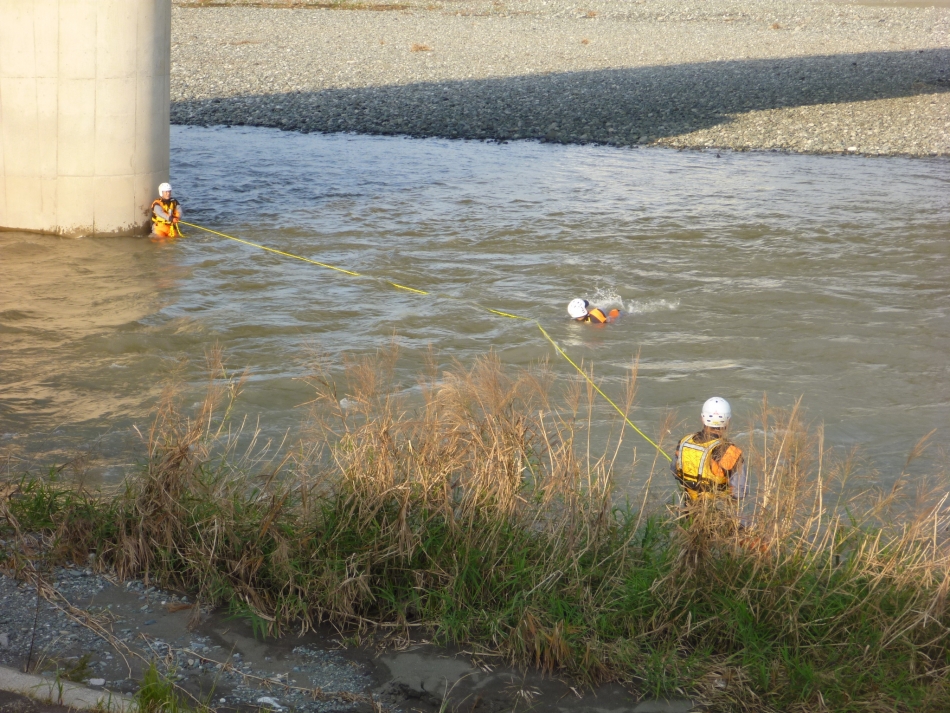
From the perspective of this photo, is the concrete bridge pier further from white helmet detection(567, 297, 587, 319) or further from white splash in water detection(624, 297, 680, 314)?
white splash in water detection(624, 297, 680, 314)

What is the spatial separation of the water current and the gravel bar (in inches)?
135

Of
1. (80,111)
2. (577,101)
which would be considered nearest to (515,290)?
(80,111)

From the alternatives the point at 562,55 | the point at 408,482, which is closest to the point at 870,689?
the point at 408,482

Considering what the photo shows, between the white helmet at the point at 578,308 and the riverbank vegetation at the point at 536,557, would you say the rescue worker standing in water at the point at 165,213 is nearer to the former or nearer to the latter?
the white helmet at the point at 578,308

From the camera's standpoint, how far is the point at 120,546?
17.8 ft

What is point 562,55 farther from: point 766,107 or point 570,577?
point 570,577

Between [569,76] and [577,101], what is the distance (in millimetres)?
3589

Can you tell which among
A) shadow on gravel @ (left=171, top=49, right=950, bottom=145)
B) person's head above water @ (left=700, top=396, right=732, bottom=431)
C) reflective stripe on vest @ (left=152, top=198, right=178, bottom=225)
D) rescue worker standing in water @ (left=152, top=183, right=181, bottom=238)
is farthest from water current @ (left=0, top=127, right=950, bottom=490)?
shadow on gravel @ (left=171, top=49, right=950, bottom=145)

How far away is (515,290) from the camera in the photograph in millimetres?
12797

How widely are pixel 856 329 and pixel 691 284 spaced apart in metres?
2.27

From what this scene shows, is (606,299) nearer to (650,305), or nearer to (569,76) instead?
(650,305)

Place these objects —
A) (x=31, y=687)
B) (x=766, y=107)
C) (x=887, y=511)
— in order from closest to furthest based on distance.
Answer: (x=31, y=687) → (x=887, y=511) → (x=766, y=107)

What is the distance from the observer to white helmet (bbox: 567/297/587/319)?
11.3m

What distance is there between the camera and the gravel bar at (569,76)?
2333 centimetres
